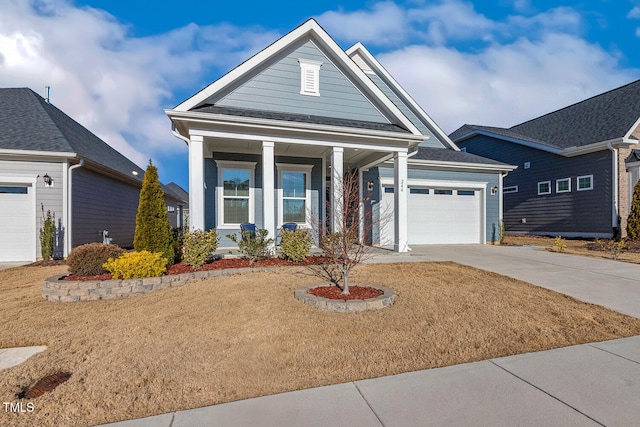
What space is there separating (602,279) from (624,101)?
14.5m

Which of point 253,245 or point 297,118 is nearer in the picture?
point 253,245

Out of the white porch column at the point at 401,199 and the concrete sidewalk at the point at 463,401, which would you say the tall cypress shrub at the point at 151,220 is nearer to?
the concrete sidewalk at the point at 463,401

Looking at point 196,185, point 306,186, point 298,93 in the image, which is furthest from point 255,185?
point 298,93

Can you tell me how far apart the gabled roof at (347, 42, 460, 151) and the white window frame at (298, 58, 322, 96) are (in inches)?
219

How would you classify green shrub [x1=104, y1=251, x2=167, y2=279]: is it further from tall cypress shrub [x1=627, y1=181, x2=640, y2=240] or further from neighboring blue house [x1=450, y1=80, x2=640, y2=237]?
neighboring blue house [x1=450, y1=80, x2=640, y2=237]

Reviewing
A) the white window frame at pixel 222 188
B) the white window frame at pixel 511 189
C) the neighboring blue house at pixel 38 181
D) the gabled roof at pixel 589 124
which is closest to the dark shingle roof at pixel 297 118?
the white window frame at pixel 222 188

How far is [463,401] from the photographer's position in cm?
237

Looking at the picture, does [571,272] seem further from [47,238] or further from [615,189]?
[47,238]

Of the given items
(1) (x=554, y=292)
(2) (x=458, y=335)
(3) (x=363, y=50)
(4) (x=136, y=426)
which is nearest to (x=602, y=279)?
(1) (x=554, y=292)

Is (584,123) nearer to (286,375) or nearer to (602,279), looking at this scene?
(602,279)

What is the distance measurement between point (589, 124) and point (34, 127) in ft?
76.7

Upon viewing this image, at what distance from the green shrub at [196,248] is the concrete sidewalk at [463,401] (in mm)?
4803

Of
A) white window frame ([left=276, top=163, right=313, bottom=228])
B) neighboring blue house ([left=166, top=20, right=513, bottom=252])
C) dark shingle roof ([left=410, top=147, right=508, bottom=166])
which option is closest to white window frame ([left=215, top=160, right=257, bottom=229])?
neighboring blue house ([left=166, top=20, right=513, bottom=252])

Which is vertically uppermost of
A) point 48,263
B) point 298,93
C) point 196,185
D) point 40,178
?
point 298,93
